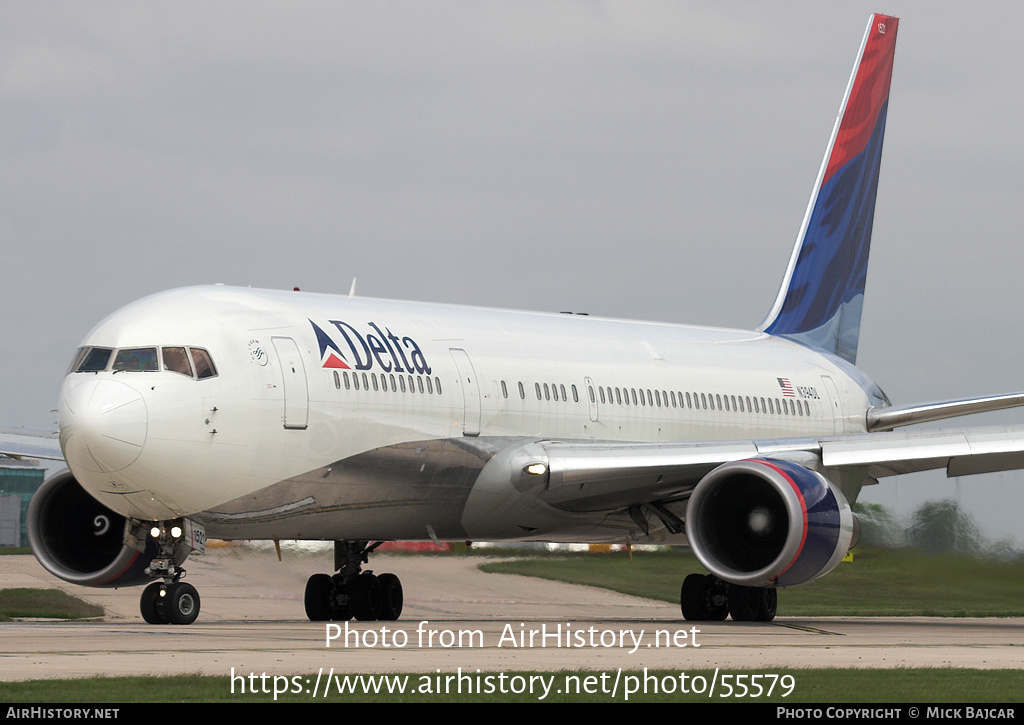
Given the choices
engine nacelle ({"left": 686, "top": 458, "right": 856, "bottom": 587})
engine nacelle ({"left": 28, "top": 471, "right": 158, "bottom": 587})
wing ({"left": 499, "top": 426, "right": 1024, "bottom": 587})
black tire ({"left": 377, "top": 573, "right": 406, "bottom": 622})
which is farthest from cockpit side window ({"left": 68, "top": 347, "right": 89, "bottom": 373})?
engine nacelle ({"left": 686, "top": 458, "right": 856, "bottom": 587})

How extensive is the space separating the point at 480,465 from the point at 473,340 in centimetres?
162

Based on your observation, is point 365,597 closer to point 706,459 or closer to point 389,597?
point 389,597

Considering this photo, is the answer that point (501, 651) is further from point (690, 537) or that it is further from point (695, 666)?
point (690, 537)

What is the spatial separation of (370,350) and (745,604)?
256 inches

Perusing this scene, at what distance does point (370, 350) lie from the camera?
17.9 meters

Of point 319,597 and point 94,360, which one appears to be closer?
point 94,360

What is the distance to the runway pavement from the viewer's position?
11.8m

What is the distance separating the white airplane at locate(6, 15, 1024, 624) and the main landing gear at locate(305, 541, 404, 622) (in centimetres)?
Answer: 3

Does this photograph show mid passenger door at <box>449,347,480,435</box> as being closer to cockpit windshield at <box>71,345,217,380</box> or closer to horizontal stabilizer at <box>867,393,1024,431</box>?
cockpit windshield at <box>71,345,217,380</box>

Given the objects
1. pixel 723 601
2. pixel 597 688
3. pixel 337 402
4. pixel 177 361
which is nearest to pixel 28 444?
pixel 177 361

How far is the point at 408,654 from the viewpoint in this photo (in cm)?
1277

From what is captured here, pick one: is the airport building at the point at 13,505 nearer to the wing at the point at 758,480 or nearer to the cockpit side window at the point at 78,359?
the wing at the point at 758,480

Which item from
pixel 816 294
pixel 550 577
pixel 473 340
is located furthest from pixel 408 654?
pixel 816 294

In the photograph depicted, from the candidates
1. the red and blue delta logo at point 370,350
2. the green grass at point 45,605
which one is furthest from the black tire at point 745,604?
the green grass at point 45,605
